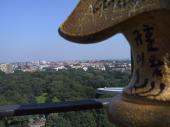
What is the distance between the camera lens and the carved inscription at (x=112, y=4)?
1.30 m

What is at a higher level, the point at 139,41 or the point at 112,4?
the point at 112,4

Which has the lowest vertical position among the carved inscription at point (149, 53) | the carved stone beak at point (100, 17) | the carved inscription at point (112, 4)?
the carved inscription at point (149, 53)

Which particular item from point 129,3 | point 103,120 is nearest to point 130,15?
point 129,3

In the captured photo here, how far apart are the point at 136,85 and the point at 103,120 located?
1750mm

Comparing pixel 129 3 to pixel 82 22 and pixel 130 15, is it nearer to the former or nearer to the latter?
pixel 130 15

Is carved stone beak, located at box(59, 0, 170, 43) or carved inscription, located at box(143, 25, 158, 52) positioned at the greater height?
carved stone beak, located at box(59, 0, 170, 43)

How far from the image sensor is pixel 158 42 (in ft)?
4.38

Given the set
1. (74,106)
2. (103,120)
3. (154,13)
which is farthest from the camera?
(103,120)

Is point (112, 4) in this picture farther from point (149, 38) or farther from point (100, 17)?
point (149, 38)

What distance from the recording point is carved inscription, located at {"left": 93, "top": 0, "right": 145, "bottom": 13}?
1303mm

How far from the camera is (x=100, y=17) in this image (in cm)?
136

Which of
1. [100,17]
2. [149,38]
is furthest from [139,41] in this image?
[100,17]

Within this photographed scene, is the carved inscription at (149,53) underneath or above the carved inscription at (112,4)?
underneath

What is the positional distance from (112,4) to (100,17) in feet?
0.18
